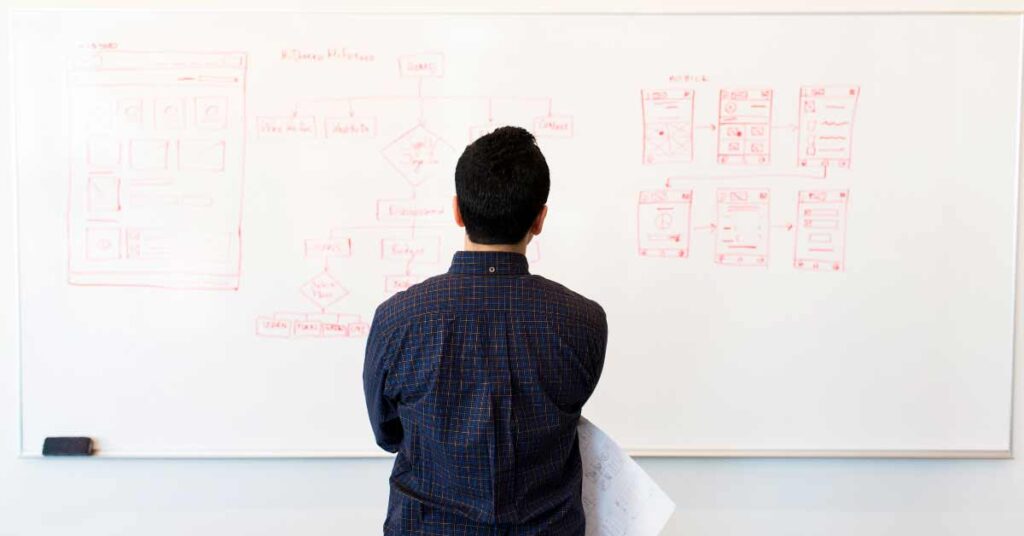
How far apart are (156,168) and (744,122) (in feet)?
5.23

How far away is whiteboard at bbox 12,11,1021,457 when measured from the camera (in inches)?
73.7

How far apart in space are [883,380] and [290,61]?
1834 mm

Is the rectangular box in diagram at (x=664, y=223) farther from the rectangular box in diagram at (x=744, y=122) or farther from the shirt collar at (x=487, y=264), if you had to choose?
the shirt collar at (x=487, y=264)

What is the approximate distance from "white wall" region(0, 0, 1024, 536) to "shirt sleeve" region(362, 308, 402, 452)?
31.3 inches

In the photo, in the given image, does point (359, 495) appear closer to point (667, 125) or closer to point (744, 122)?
point (667, 125)

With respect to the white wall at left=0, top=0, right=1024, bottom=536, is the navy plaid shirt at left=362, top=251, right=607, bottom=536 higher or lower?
higher

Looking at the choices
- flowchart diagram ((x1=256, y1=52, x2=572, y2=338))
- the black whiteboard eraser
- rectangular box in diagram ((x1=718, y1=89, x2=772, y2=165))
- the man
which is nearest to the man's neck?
the man

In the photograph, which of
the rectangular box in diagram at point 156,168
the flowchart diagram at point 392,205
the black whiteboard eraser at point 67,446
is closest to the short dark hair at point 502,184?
the flowchart diagram at point 392,205

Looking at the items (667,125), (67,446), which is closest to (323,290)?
(67,446)

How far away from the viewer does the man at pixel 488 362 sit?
107 centimetres

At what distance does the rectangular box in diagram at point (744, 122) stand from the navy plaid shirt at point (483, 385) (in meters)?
0.94

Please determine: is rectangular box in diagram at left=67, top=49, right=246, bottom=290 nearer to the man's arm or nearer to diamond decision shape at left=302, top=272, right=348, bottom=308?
diamond decision shape at left=302, top=272, right=348, bottom=308

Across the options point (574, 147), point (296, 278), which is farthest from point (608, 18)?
point (296, 278)

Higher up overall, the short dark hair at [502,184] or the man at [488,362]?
the short dark hair at [502,184]
